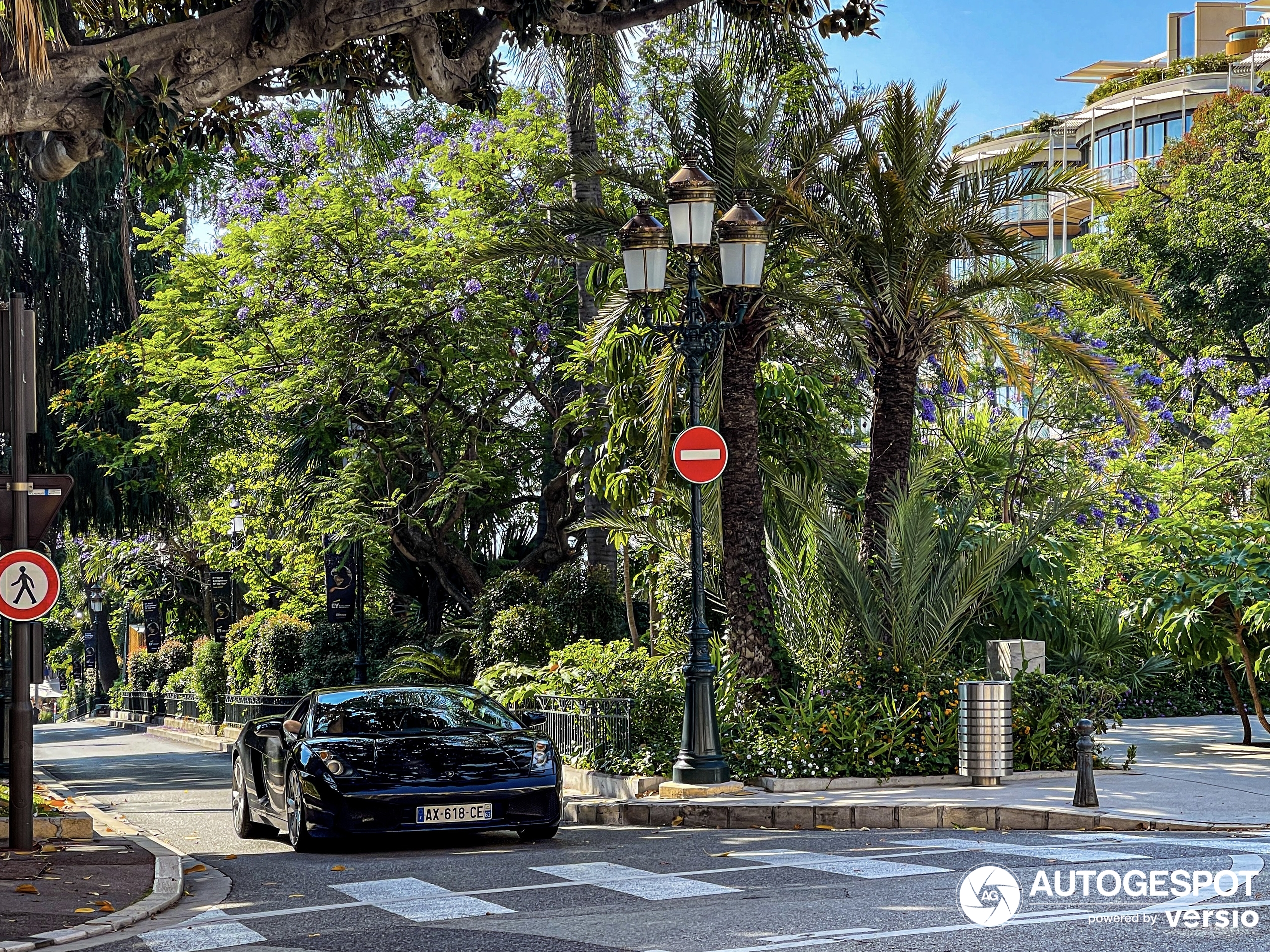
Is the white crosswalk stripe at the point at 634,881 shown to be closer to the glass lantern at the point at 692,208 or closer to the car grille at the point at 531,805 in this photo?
the car grille at the point at 531,805

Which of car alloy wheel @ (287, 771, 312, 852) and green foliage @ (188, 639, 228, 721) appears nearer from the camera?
Result: car alloy wheel @ (287, 771, 312, 852)

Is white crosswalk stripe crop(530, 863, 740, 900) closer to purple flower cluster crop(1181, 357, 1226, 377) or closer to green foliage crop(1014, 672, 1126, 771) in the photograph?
green foliage crop(1014, 672, 1126, 771)

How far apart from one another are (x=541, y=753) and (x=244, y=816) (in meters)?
3.63

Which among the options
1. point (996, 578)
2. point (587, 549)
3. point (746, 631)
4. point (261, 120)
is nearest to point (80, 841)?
point (746, 631)

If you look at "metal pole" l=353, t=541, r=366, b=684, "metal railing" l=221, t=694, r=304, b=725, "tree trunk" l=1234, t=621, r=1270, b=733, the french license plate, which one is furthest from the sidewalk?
"metal railing" l=221, t=694, r=304, b=725

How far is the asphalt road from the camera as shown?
6.82m

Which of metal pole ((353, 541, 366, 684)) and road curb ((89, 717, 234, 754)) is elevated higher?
metal pole ((353, 541, 366, 684))

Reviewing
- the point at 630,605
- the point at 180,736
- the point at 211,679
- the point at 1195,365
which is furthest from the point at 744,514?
the point at 180,736

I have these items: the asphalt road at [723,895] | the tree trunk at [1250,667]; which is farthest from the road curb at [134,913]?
the tree trunk at [1250,667]

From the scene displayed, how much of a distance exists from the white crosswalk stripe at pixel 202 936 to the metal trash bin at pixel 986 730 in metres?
7.68

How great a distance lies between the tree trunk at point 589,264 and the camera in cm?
2112

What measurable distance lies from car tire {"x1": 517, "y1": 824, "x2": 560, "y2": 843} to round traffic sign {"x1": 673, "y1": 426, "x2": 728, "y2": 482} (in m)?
3.67

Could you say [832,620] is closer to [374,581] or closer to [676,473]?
[676,473]

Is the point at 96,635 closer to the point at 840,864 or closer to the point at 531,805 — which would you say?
the point at 531,805
